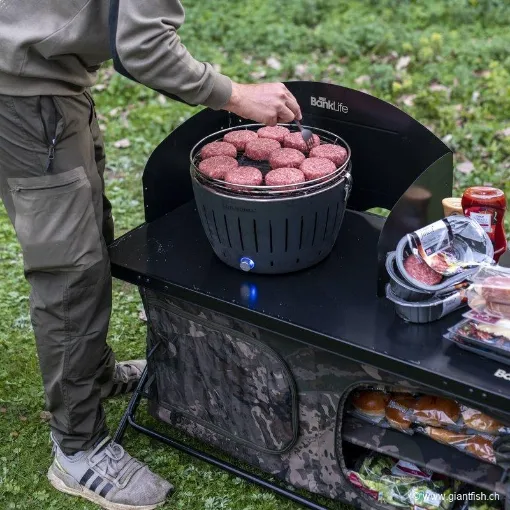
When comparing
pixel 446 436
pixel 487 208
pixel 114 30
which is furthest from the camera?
pixel 487 208

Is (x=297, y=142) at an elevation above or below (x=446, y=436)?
above

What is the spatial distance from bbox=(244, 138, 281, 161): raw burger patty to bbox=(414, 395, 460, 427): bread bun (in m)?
0.96

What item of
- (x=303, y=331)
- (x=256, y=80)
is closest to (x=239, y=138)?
(x=303, y=331)

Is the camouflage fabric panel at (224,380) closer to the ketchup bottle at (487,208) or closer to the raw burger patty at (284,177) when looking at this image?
the raw burger patty at (284,177)

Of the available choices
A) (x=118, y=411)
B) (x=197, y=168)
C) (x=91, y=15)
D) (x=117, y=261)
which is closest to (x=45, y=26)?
(x=91, y=15)

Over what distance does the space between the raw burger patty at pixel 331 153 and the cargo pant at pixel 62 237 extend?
0.75m

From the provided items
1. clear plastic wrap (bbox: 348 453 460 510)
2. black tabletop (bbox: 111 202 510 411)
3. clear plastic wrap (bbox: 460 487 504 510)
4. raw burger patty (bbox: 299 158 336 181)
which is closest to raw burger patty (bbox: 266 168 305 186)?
raw burger patty (bbox: 299 158 336 181)

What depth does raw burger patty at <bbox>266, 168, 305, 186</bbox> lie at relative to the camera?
2479 millimetres

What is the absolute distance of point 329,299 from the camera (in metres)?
2.53

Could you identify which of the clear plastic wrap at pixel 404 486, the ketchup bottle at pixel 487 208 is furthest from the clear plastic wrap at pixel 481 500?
the ketchup bottle at pixel 487 208

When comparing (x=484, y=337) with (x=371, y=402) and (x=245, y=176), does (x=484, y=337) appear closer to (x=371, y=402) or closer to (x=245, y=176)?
(x=371, y=402)

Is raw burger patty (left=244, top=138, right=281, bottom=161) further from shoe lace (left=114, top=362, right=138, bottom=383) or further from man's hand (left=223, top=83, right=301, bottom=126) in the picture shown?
shoe lace (left=114, top=362, right=138, bottom=383)

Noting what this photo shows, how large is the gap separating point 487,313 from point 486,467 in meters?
0.49

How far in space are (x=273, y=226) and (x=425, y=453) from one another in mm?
848
